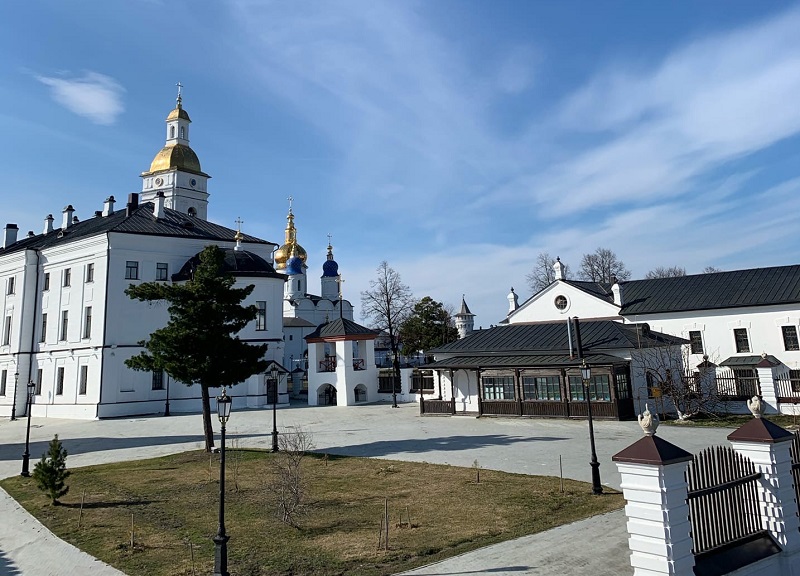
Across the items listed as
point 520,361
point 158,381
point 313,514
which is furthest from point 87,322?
point 313,514

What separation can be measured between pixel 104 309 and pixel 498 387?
24325 mm

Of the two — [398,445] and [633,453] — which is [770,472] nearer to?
→ [633,453]

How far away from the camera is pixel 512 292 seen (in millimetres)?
38812

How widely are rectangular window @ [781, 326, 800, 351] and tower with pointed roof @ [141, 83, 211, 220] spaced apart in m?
47.3

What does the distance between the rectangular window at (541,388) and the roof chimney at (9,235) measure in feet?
143

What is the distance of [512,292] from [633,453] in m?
33.5

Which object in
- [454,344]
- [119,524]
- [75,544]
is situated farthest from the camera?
[454,344]

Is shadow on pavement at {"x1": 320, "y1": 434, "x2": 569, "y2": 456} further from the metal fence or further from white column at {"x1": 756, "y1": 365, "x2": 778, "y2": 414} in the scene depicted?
white column at {"x1": 756, "y1": 365, "x2": 778, "y2": 414}

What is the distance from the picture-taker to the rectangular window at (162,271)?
3571 cm

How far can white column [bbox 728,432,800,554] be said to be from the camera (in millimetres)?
6801

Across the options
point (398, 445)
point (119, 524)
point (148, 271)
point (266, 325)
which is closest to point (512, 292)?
point (266, 325)

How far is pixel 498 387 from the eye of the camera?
27.2 metres

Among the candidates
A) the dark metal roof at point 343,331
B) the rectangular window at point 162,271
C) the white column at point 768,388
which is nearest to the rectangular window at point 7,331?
the rectangular window at point 162,271

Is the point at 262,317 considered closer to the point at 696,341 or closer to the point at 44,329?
the point at 44,329
